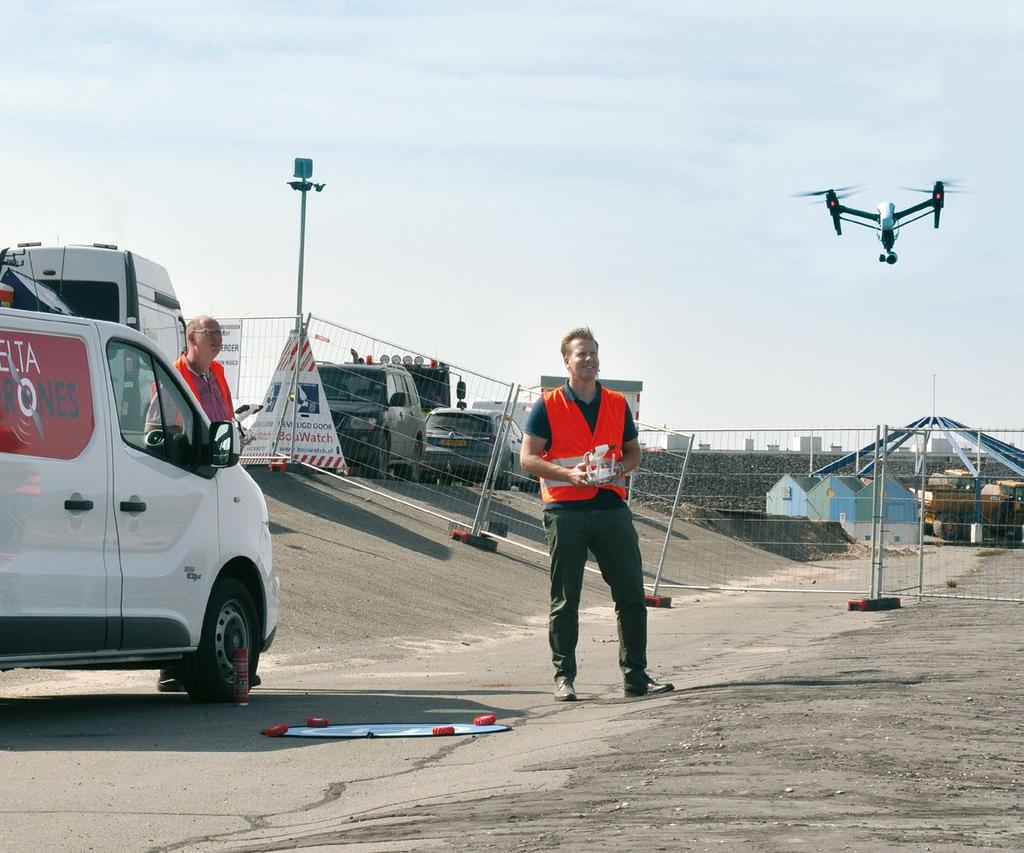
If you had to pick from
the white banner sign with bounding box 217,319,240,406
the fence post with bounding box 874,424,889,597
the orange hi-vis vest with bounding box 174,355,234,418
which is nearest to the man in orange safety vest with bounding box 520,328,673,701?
the orange hi-vis vest with bounding box 174,355,234,418

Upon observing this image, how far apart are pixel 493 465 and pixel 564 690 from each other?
41.0 ft

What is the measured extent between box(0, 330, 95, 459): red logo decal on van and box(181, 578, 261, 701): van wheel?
4.99ft

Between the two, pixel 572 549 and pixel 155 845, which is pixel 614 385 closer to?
pixel 572 549

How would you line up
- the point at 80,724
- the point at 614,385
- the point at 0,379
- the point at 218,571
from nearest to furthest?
the point at 0,379 < the point at 80,724 < the point at 218,571 < the point at 614,385

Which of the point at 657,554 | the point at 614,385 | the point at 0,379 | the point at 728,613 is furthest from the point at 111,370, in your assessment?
the point at 614,385

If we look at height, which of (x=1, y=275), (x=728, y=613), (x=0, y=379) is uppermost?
(x=1, y=275)

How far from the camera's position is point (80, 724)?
9.32m

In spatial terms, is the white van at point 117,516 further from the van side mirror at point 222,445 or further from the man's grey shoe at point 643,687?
the man's grey shoe at point 643,687

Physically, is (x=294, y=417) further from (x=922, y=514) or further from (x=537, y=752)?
(x=537, y=752)

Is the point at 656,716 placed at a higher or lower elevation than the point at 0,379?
lower

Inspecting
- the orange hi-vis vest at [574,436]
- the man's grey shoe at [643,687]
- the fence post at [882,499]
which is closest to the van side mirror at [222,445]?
the orange hi-vis vest at [574,436]

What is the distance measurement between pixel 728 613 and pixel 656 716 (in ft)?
35.7

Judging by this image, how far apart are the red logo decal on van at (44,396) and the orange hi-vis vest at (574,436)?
2.72m

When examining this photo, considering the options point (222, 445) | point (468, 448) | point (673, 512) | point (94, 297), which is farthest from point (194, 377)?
point (468, 448)
